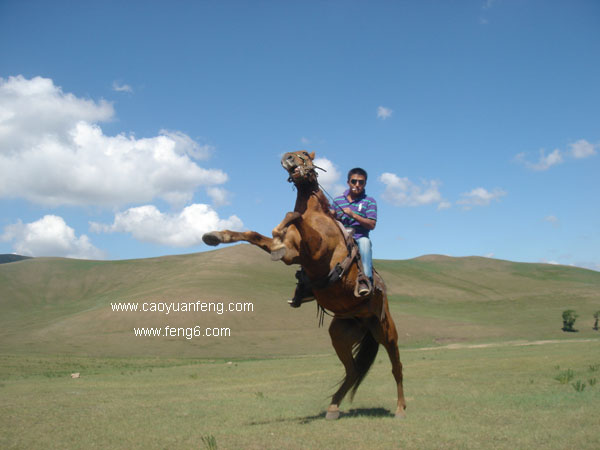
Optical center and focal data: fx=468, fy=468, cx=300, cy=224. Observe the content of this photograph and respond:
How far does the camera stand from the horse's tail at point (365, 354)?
904 cm

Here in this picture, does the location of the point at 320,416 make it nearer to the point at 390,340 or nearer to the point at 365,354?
the point at 365,354

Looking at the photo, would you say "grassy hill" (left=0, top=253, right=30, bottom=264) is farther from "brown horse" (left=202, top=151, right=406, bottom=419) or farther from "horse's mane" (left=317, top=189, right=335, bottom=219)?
"horse's mane" (left=317, top=189, right=335, bottom=219)

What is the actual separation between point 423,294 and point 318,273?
84.2 meters

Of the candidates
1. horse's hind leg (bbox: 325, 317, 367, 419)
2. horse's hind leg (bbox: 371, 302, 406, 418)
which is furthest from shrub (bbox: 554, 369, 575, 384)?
horse's hind leg (bbox: 325, 317, 367, 419)

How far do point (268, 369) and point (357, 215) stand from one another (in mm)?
15755

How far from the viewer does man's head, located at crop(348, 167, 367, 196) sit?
8.12m

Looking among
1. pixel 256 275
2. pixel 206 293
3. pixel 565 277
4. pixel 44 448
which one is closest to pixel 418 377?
pixel 44 448

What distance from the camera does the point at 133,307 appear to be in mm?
63406

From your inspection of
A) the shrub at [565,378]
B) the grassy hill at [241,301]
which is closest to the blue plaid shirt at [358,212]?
the shrub at [565,378]

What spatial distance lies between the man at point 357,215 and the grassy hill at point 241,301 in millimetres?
38180

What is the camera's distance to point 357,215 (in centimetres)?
782

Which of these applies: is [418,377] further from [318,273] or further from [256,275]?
A: [256,275]

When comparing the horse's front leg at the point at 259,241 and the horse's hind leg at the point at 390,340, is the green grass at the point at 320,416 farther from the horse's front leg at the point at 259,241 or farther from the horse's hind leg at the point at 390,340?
the horse's front leg at the point at 259,241

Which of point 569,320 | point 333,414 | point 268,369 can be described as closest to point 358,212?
point 333,414
